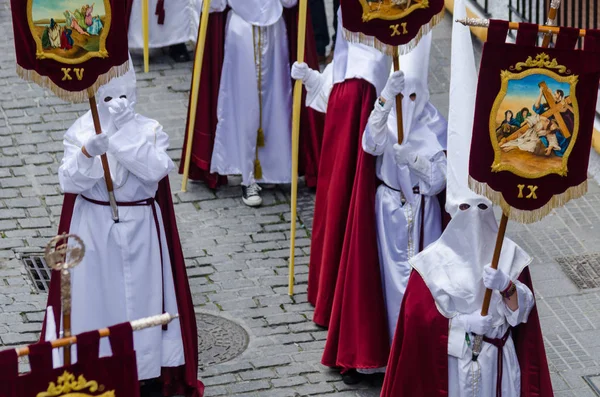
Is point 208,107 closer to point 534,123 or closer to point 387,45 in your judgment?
point 387,45

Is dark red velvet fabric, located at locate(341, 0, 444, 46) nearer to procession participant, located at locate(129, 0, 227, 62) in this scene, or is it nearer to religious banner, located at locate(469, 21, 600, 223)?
religious banner, located at locate(469, 21, 600, 223)

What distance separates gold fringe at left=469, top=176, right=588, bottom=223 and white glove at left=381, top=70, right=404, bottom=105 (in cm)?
145

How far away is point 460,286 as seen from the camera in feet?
26.9

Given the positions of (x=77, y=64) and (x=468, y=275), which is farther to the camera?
(x=77, y=64)

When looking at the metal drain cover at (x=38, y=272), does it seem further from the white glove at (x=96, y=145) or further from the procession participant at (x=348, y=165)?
the white glove at (x=96, y=145)

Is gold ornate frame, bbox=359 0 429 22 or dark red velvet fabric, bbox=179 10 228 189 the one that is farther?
dark red velvet fabric, bbox=179 10 228 189

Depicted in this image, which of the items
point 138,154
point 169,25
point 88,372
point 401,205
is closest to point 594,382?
point 401,205

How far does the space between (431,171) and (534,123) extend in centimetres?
178

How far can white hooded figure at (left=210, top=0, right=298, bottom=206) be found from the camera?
1205cm

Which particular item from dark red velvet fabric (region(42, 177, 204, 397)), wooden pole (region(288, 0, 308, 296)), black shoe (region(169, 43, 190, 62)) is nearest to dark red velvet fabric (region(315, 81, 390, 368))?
wooden pole (region(288, 0, 308, 296))

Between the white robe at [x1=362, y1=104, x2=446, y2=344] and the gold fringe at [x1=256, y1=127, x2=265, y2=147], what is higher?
the white robe at [x1=362, y1=104, x2=446, y2=344]

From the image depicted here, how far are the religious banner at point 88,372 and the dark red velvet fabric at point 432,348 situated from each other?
7.94 ft

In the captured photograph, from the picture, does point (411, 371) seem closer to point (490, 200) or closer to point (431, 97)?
point (490, 200)

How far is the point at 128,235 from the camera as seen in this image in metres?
9.23
